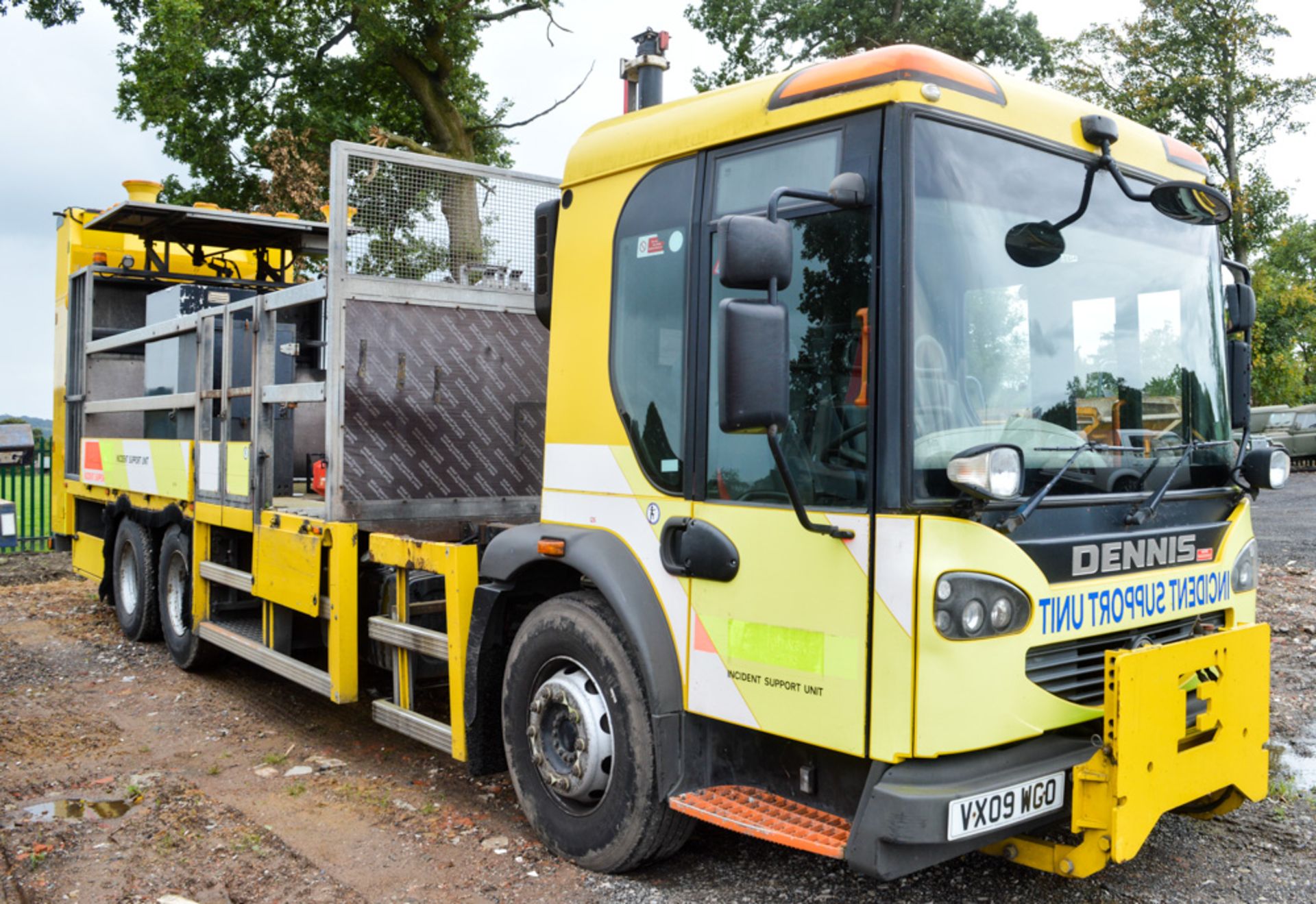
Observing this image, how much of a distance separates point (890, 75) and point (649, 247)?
1.09 meters

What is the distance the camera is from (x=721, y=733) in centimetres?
369

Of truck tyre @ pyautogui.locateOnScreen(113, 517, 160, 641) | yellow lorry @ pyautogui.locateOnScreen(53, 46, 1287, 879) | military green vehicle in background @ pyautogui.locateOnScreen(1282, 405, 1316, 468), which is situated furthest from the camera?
military green vehicle in background @ pyautogui.locateOnScreen(1282, 405, 1316, 468)

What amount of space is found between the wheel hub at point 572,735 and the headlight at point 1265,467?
7.74 ft

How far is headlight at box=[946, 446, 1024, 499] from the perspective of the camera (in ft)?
9.72

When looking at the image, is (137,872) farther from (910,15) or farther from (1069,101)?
(910,15)

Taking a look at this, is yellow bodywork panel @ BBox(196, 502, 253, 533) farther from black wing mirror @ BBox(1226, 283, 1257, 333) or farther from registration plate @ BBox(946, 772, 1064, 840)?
black wing mirror @ BBox(1226, 283, 1257, 333)

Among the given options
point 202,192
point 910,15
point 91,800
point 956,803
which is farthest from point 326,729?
point 910,15

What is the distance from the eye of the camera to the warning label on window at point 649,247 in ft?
12.7

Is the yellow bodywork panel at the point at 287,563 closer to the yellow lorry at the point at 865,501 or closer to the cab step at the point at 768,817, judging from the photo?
the yellow lorry at the point at 865,501

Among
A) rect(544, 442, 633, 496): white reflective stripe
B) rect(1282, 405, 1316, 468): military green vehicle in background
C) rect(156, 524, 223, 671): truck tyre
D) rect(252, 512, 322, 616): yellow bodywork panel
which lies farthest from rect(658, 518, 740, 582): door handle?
rect(1282, 405, 1316, 468): military green vehicle in background

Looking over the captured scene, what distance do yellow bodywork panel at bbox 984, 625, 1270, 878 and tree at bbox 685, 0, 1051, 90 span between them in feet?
66.7

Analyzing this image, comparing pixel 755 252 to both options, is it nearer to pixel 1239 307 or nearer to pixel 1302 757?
pixel 1239 307

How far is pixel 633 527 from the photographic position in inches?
153

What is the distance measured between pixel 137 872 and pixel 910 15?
22775 mm
